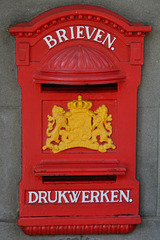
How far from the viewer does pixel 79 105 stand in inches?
137

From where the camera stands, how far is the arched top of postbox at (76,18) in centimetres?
340

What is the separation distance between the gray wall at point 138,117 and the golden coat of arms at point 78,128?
1.14 feet

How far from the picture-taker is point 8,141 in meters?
3.64

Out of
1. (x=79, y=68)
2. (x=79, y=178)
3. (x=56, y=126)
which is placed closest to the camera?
(x=79, y=68)

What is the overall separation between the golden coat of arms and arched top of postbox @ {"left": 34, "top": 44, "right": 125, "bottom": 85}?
0.93 ft

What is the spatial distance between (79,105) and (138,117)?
2.09 ft

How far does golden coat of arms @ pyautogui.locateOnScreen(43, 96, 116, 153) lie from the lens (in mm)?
3512

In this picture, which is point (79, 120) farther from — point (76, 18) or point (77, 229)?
point (77, 229)

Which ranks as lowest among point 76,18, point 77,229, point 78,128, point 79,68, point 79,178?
point 77,229

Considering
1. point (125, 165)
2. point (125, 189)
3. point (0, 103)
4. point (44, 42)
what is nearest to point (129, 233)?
point (125, 189)

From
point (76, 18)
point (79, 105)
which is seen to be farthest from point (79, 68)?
point (76, 18)

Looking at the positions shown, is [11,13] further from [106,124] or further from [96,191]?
[96,191]

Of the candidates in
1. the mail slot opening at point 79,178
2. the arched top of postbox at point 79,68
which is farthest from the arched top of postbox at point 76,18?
the mail slot opening at point 79,178

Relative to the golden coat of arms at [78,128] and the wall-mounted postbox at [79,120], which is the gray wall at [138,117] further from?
the golden coat of arms at [78,128]
